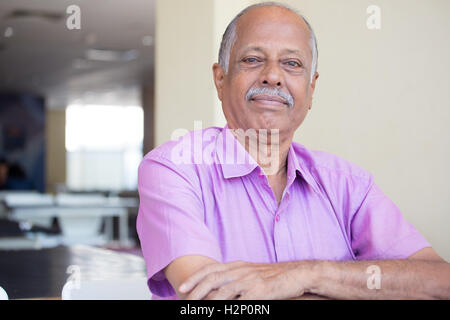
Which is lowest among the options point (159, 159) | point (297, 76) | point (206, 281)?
point (206, 281)

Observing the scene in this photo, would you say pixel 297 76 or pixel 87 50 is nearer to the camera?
pixel 297 76

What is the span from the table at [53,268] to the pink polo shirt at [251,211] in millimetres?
446

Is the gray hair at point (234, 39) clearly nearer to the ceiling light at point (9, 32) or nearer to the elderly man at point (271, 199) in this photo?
the elderly man at point (271, 199)

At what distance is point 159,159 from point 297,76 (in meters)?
0.30

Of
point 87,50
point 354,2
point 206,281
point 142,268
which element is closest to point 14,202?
point 87,50

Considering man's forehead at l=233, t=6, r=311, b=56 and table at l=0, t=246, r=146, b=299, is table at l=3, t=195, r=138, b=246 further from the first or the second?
man's forehead at l=233, t=6, r=311, b=56

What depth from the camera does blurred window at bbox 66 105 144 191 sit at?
42.4 feet

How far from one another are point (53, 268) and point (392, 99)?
3.52 feet

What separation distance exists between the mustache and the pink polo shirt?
9cm

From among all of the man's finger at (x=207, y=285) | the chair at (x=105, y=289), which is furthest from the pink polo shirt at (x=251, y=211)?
the chair at (x=105, y=289)

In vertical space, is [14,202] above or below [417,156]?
below

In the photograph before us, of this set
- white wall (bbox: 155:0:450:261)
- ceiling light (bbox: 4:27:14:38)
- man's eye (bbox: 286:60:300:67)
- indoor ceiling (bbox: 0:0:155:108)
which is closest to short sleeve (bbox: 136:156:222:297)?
man's eye (bbox: 286:60:300:67)
